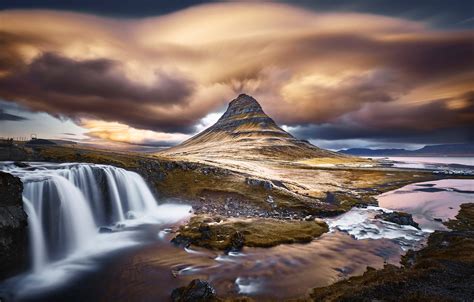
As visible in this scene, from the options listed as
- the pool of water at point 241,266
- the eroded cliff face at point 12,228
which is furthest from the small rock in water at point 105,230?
the eroded cliff face at point 12,228

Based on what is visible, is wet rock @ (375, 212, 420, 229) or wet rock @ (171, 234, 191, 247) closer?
wet rock @ (171, 234, 191, 247)

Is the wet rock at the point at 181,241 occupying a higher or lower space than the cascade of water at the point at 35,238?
lower

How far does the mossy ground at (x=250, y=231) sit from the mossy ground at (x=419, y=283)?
511 inches

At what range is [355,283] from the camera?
2423 cm

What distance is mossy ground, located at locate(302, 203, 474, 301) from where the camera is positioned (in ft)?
64.2

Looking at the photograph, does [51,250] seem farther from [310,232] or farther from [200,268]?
[310,232]

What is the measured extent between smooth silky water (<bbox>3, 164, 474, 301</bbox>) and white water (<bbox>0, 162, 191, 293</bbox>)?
0.52 feet

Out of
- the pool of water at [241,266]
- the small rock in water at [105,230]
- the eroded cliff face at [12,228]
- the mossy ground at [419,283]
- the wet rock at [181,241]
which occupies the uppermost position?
the eroded cliff face at [12,228]

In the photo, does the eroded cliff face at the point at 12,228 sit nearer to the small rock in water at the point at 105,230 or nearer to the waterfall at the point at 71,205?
the waterfall at the point at 71,205

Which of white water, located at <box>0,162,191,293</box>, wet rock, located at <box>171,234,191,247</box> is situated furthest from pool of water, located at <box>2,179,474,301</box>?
white water, located at <box>0,162,191,293</box>

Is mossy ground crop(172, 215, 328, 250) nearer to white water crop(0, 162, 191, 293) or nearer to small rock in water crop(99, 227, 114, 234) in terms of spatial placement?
white water crop(0, 162, 191, 293)

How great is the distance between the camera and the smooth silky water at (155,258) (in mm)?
25141

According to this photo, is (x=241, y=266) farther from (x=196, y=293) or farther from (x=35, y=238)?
(x=35, y=238)

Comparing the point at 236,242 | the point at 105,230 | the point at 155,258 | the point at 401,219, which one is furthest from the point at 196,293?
the point at 401,219
